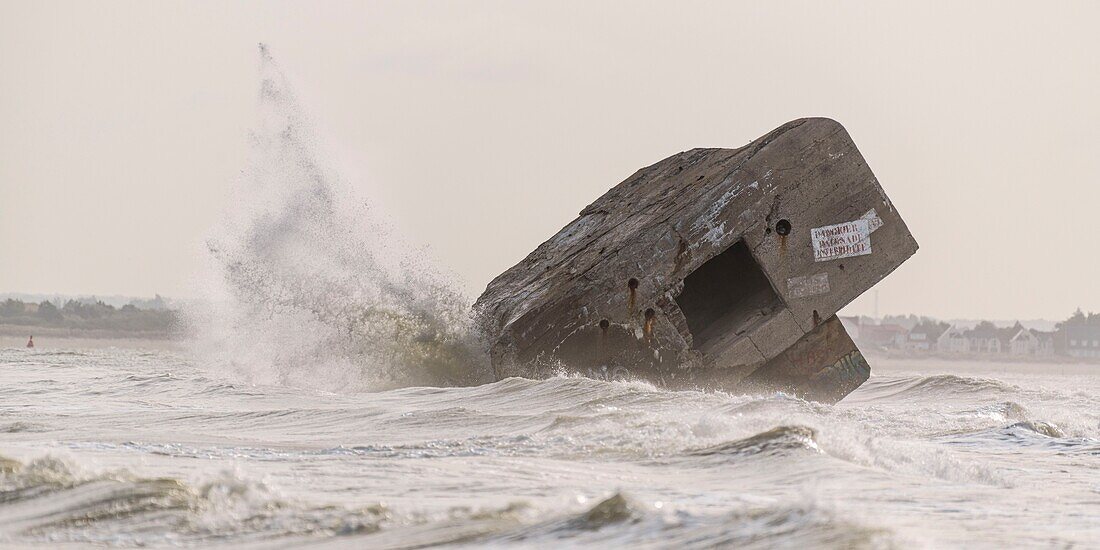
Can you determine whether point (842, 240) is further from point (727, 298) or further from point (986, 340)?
point (986, 340)

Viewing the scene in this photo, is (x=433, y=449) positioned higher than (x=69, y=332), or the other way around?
(x=69, y=332)

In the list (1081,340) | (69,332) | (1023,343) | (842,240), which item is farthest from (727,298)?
(1081,340)

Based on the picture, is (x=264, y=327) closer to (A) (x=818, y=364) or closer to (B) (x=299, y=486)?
(A) (x=818, y=364)

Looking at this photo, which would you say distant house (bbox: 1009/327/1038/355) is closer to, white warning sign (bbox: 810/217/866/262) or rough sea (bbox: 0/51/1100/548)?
rough sea (bbox: 0/51/1100/548)

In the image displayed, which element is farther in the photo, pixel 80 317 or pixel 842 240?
pixel 80 317

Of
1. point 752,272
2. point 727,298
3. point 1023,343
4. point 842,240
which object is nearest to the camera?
point 842,240

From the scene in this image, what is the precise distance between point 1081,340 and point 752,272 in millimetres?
70561

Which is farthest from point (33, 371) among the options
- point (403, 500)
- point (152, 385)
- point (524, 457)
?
point (403, 500)

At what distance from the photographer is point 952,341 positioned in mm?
79375

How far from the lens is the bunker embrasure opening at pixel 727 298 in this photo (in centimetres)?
1098

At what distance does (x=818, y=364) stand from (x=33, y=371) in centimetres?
962

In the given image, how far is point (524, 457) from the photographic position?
697 centimetres

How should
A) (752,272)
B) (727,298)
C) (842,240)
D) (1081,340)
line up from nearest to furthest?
(842,240) → (752,272) → (727,298) → (1081,340)

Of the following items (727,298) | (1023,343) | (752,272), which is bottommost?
(727,298)
